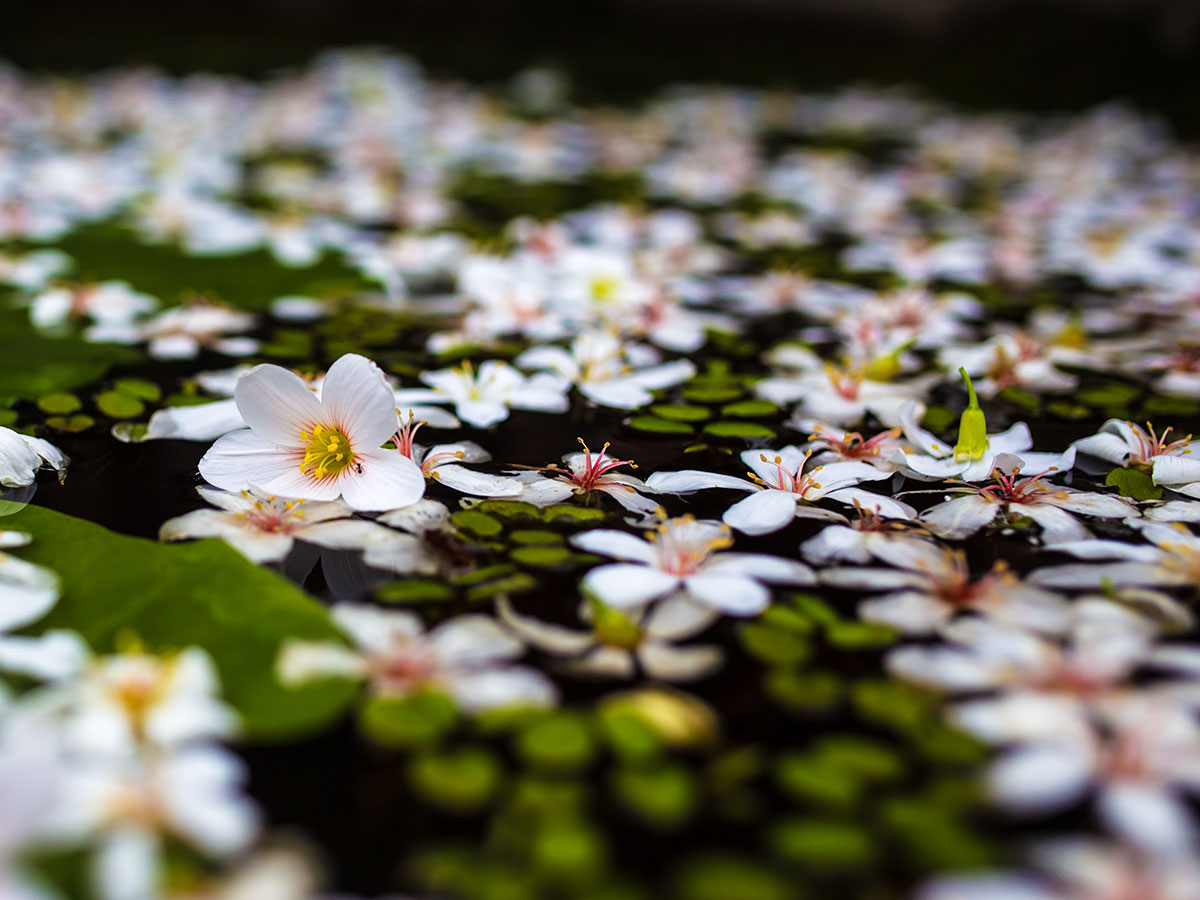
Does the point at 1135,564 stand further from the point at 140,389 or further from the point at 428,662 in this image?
the point at 140,389

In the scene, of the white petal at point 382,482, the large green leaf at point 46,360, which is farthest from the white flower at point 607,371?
the large green leaf at point 46,360

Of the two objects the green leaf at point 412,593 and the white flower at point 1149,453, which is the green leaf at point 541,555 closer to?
the green leaf at point 412,593

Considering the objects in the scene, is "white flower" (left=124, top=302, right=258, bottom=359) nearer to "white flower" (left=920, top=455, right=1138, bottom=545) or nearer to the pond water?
the pond water

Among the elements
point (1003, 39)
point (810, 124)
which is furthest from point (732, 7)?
point (810, 124)

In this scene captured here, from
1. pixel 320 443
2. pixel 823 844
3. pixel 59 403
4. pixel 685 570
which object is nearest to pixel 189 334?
pixel 59 403

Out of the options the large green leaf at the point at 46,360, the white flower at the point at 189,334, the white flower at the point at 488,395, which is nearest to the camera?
the white flower at the point at 488,395
